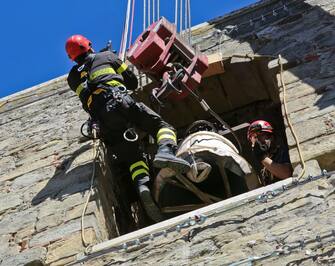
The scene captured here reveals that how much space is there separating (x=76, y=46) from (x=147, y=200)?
165 cm

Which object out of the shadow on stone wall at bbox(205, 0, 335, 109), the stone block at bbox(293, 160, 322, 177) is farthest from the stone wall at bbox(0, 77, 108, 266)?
the shadow on stone wall at bbox(205, 0, 335, 109)

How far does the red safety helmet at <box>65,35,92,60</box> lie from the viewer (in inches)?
287

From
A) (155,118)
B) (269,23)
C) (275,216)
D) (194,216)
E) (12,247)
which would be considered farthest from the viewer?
(269,23)

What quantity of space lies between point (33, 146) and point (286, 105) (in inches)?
89.3

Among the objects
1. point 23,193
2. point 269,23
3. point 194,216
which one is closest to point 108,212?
point 23,193

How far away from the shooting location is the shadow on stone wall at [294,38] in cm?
657

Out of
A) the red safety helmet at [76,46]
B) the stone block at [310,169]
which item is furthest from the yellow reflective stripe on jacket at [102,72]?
the stone block at [310,169]

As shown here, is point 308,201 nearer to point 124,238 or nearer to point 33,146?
point 124,238

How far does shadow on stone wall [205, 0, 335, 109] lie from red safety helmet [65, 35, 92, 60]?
120cm

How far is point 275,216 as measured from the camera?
5.03 metres

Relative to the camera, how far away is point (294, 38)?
7414mm

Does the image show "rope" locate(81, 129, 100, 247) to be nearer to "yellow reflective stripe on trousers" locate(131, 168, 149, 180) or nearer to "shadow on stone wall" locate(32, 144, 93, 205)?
"shadow on stone wall" locate(32, 144, 93, 205)

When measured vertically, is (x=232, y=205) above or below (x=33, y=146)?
below

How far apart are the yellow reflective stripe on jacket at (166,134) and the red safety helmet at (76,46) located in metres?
1.21
